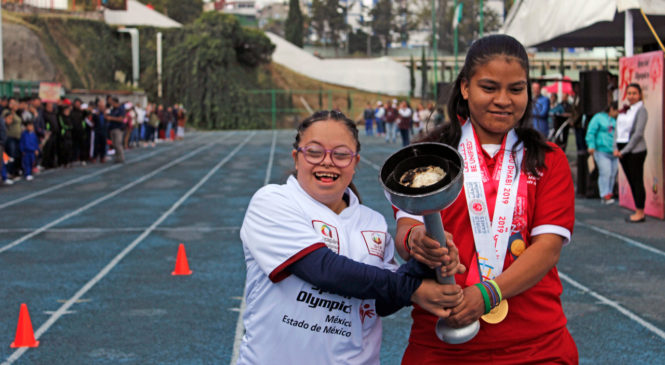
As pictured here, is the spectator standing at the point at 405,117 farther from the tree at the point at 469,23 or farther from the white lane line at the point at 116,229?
the tree at the point at 469,23

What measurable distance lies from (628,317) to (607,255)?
8.70ft

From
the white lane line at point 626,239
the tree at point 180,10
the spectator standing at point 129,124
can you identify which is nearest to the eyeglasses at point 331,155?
the white lane line at point 626,239

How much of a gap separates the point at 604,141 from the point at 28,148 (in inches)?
484

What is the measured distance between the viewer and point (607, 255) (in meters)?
8.78

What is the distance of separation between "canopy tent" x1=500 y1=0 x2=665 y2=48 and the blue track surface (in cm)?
286

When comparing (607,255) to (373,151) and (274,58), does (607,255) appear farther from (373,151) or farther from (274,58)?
(274,58)

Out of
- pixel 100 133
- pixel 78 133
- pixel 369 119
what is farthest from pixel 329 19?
pixel 78 133

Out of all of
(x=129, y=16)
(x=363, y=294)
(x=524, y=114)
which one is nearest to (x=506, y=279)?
(x=363, y=294)

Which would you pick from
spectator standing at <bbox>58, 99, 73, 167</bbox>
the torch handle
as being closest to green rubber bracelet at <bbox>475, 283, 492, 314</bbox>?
the torch handle

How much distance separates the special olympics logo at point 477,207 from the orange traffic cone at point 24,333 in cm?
419

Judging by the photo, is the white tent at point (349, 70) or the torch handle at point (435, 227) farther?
the white tent at point (349, 70)

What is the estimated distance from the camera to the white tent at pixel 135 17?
6100cm

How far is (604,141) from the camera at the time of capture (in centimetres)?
1240

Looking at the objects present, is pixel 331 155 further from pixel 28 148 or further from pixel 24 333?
pixel 28 148
